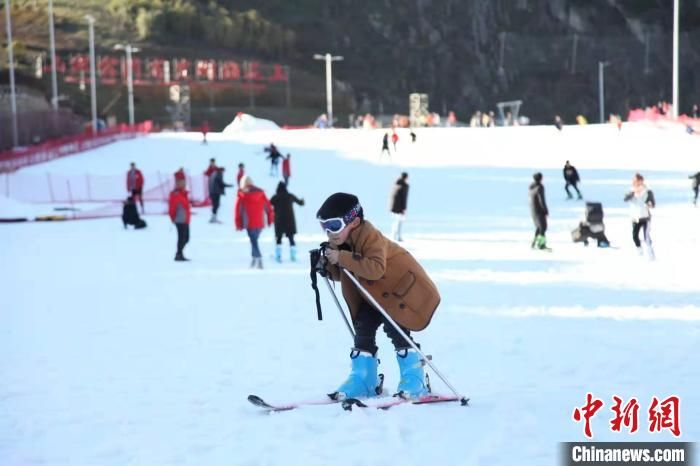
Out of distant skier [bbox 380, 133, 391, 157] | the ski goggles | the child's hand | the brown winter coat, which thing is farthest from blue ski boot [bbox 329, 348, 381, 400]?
distant skier [bbox 380, 133, 391, 157]

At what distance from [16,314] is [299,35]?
350ft

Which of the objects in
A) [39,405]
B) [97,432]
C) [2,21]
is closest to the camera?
[97,432]

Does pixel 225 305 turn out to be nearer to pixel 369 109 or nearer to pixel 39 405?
pixel 39 405

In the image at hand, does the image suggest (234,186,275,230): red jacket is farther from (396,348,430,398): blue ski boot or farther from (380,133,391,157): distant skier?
(380,133,391,157): distant skier

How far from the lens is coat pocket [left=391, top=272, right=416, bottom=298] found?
287 inches

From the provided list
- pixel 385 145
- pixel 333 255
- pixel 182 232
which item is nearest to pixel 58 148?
pixel 385 145

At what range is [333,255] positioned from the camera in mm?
7109

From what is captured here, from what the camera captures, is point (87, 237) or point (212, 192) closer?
point (87, 237)

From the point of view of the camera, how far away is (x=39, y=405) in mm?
8164

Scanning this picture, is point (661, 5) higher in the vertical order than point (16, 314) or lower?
higher

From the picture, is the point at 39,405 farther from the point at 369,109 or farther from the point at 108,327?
the point at 369,109

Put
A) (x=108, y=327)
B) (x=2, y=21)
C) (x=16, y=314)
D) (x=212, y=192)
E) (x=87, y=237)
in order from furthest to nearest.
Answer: (x=2, y=21), (x=212, y=192), (x=87, y=237), (x=16, y=314), (x=108, y=327)

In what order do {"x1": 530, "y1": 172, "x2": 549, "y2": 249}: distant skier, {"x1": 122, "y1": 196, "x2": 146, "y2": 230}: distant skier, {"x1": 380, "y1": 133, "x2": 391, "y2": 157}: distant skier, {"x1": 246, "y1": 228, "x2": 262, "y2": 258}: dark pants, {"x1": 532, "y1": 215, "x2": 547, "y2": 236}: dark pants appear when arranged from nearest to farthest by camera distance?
{"x1": 246, "y1": 228, "x2": 262, "y2": 258}: dark pants, {"x1": 530, "y1": 172, "x2": 549, "y2": 249}: distant skier, {"x1": 532, "y1": 215, "x2": 547, "y2": 236}: dark pants, {"x1": 122, "y1": 196, "x2": 146, "y2": 230}: distant skier, {"x1": 380, "y1": 133, "x2": 391, "y2": 157}: distant skier

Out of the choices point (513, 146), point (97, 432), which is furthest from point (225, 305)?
point (513, 146)
